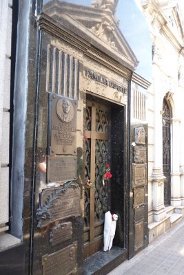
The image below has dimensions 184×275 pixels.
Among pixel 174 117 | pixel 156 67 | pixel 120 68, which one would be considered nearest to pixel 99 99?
pixel 120 68

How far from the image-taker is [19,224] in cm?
315

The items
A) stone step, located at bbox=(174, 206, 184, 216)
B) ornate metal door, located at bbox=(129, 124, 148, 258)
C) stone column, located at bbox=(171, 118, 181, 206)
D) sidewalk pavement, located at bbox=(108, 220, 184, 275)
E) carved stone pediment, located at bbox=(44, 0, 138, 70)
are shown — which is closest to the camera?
carved stone pediment, located at bbox=(44, 0, 138, 70)

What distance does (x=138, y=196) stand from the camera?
Answer: 5.76 m

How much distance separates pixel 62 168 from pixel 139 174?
252 centimetres

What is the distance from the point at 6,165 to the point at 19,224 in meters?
0.65

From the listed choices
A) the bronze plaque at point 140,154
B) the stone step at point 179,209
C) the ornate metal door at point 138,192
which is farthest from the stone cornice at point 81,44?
the stone step at point 179,209

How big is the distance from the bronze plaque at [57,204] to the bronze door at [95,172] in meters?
1.07

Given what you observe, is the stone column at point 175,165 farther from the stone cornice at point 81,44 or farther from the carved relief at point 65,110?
the carved relief at point 65,110

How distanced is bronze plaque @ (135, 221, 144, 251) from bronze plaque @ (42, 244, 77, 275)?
2.06 m

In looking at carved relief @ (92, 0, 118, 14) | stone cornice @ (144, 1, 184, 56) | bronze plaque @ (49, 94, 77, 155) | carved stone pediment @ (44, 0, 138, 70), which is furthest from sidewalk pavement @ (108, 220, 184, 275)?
stone cornice @ (144, 1, 184, 56)

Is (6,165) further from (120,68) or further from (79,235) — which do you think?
Answer: (120,68)

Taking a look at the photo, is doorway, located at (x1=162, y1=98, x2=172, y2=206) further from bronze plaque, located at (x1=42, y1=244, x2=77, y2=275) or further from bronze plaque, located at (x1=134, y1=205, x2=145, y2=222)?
bronze plaque, located at (x1=42, y1=244, x2=77, y2=275)

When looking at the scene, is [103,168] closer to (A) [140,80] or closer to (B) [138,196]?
(B) [138,196]

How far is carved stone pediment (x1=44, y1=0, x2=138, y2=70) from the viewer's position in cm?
378
